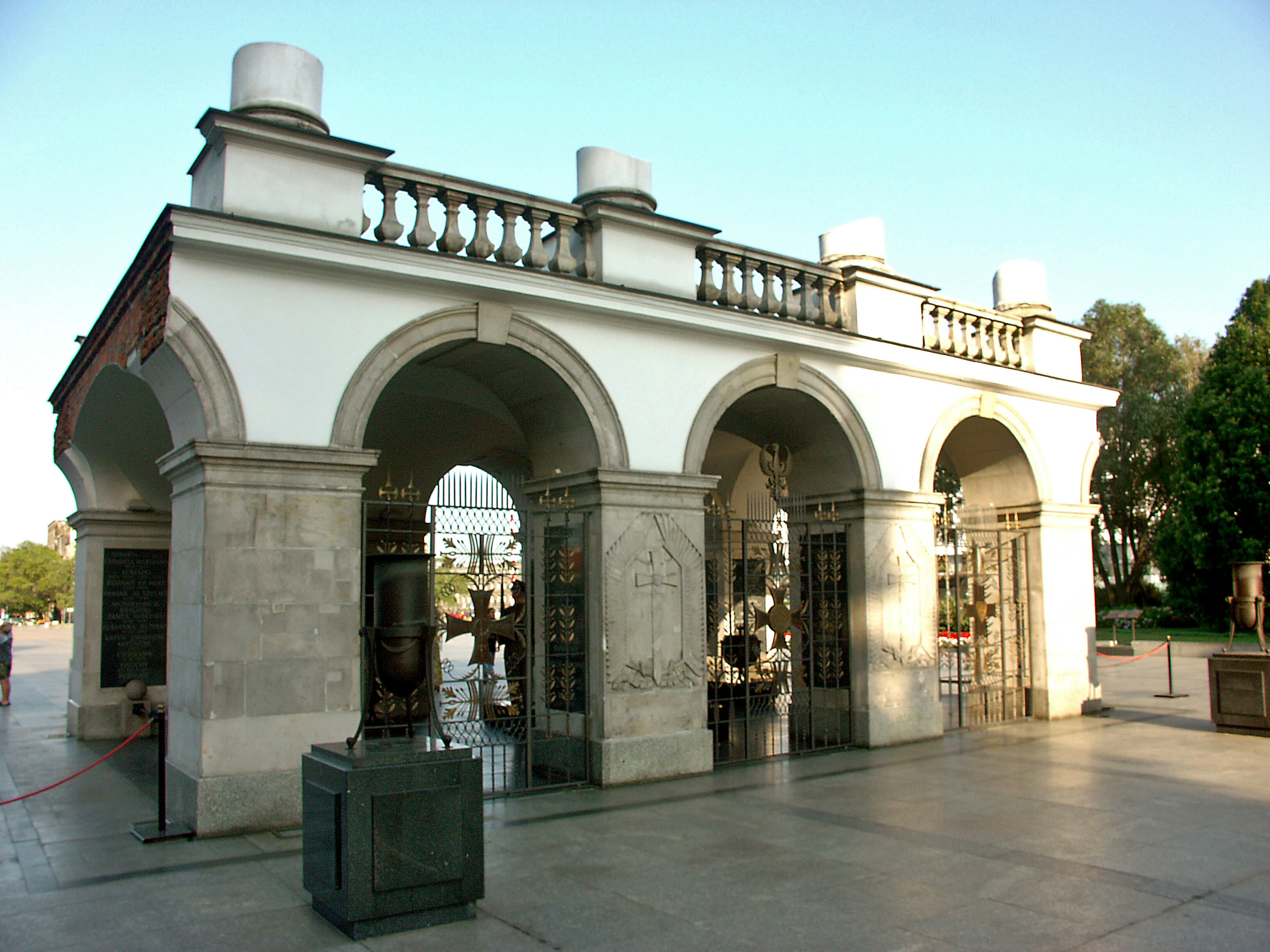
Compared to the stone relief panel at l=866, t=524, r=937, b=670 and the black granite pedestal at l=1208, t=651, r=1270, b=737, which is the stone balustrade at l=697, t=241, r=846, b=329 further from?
the black granite pedestal at l=1208, t=651, r=1270, b=737

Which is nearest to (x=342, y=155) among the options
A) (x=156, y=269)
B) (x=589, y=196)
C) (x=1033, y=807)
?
(x=156, y=269)

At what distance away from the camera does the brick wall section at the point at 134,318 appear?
6.96 metres

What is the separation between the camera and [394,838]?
4867 mm

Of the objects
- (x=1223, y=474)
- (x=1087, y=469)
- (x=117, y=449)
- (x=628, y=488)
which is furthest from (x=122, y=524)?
(x=1223, y=474)

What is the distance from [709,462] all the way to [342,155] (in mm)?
8591

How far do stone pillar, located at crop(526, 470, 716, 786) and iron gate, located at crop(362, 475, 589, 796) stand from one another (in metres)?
0.23

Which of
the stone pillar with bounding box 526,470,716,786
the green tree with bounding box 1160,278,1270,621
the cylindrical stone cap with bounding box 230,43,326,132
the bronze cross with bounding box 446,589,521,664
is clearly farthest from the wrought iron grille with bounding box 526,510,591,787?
the green tree with bounding box 1160,278,1270,621

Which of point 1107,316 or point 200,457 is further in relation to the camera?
point 1107,316

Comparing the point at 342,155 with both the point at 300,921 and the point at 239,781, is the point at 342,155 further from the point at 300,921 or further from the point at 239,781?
the point at 300,921

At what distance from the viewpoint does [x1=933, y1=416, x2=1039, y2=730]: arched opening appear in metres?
12.3

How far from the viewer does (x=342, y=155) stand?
299 inches

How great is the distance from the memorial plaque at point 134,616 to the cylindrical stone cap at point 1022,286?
1186cm

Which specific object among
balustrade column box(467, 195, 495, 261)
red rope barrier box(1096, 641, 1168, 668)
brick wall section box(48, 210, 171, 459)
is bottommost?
red rope barrier box(1096, 641, 1168, 668)

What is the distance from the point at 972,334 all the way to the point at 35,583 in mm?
87840
